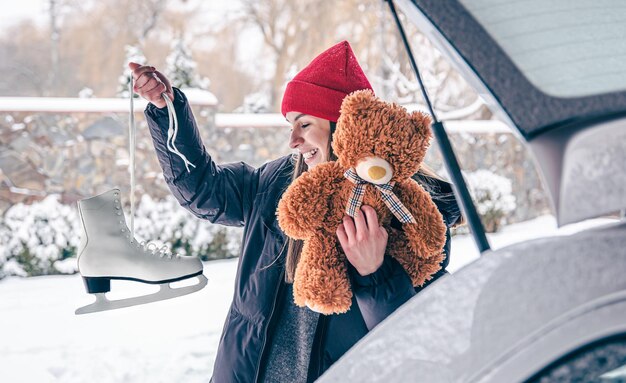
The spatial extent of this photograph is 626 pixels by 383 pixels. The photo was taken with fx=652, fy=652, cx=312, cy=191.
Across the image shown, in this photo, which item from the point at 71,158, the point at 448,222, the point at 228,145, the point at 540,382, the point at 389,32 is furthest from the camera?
the point at 389,32

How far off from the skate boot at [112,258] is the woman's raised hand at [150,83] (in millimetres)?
227

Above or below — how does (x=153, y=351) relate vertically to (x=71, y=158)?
below

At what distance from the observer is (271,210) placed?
162 cm

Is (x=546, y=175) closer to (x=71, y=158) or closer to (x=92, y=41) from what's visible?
(x=71, y=158)

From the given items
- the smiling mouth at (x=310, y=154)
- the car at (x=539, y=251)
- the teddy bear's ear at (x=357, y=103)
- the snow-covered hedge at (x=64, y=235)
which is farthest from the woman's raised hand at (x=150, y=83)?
the snow-covered hedge at (x=64, y=235)

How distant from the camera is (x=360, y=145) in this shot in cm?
114

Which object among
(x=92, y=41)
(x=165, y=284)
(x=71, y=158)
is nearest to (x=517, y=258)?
(x=165, y=284)

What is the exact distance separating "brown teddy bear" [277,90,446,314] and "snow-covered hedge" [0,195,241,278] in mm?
4838

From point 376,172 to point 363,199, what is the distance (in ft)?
0.26

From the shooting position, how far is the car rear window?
2.31 ft

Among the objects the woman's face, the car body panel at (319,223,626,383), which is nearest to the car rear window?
the car body panel at (319,223,626,383)

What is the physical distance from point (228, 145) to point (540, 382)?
6.64 m

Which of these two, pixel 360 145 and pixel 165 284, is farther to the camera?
pixel 165 284

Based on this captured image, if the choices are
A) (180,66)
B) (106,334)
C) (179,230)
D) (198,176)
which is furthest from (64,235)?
(198,176)
